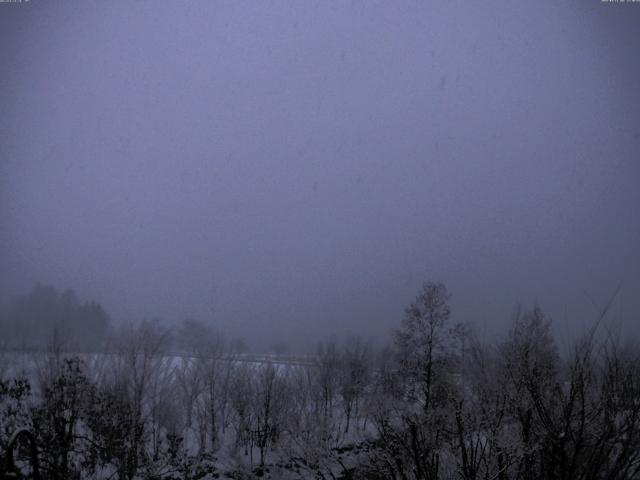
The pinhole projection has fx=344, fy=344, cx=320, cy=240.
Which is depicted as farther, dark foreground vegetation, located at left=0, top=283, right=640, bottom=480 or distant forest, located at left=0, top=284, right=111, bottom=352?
distant forest, located at left=0, top=284, right=111, bottom=352

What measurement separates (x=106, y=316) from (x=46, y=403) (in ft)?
275

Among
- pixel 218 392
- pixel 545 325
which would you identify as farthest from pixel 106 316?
pixel 545 325

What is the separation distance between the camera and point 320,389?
37.2m

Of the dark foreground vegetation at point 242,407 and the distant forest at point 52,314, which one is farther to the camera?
the distant forest at point 52,314

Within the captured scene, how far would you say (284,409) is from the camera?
1119 inches

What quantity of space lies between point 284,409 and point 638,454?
27.2 m

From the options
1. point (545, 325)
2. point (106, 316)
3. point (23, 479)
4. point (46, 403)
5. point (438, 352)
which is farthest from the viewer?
point (106, 316)

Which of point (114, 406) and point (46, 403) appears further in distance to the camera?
point (114, 406)

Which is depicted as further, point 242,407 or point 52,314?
point 52,314

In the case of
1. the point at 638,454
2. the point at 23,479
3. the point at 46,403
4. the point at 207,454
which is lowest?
the point at 207,454

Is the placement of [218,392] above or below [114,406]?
below

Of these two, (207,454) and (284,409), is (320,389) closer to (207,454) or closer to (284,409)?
(284,409)

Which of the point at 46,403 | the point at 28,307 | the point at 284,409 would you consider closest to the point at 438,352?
the point at 284,409

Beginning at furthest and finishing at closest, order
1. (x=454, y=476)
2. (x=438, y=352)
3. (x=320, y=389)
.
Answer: (x=320, y=389)
(x=438, y=352)
(x=454, y=476)
